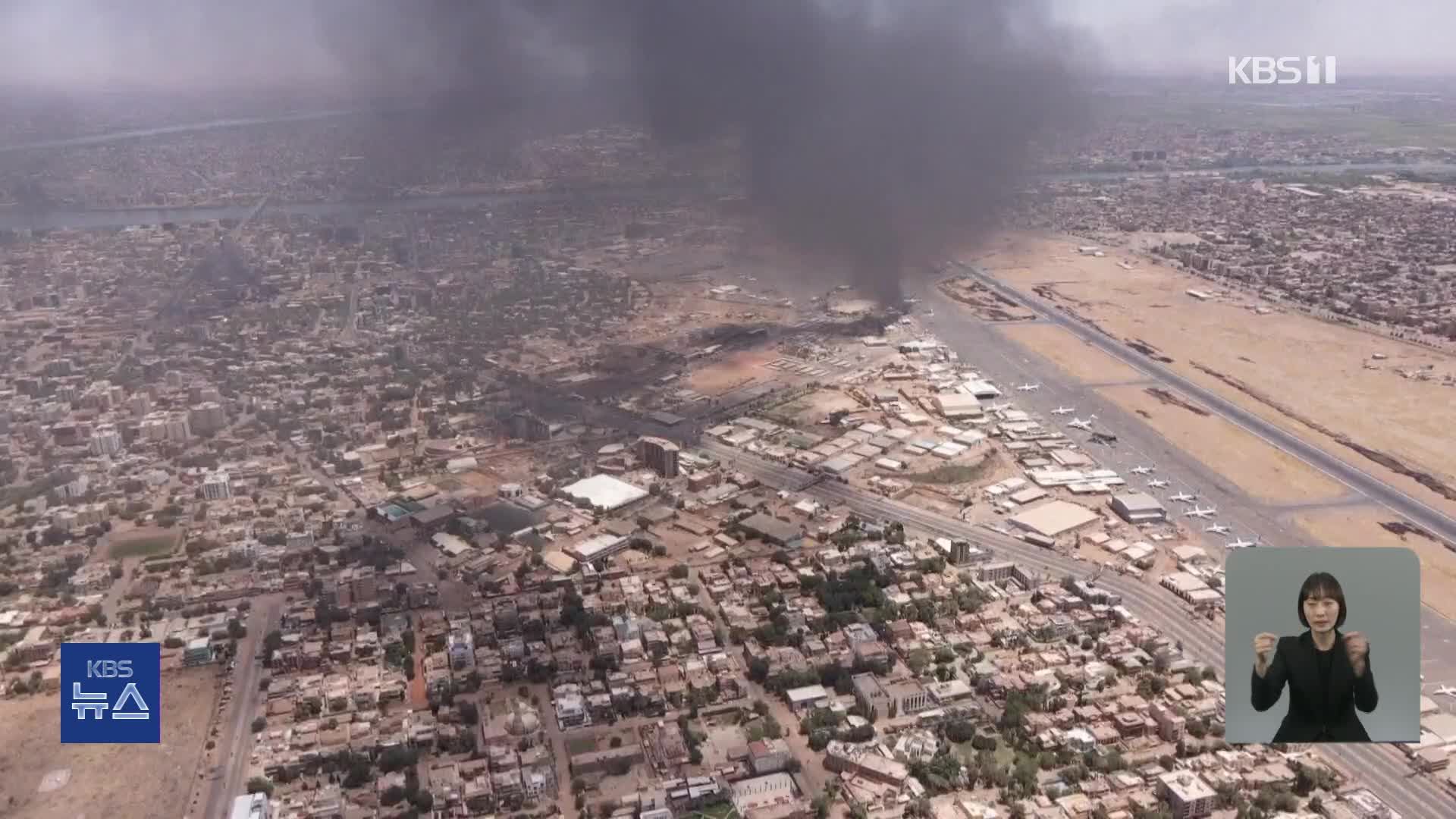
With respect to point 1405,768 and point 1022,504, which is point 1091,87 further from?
point 1405,768

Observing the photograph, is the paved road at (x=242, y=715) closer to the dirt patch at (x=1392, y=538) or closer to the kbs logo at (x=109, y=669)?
the kbs logo at (x=109, y=669)

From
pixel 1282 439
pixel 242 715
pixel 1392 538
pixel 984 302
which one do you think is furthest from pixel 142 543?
pixel 984 302

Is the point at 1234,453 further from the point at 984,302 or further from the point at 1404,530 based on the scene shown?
the point at 984,302

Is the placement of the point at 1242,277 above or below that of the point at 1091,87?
below

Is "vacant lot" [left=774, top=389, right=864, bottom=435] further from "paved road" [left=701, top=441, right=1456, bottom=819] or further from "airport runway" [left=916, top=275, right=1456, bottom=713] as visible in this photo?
"airport runway" [left=916, top=275, right=1456, bottom=713]

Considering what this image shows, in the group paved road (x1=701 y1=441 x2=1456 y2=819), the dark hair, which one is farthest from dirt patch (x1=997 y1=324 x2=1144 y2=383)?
the dark hair

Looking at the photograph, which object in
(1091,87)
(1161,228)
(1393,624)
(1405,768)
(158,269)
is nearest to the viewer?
(1393,624)

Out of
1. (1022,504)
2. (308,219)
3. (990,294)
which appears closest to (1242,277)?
(990,294)
